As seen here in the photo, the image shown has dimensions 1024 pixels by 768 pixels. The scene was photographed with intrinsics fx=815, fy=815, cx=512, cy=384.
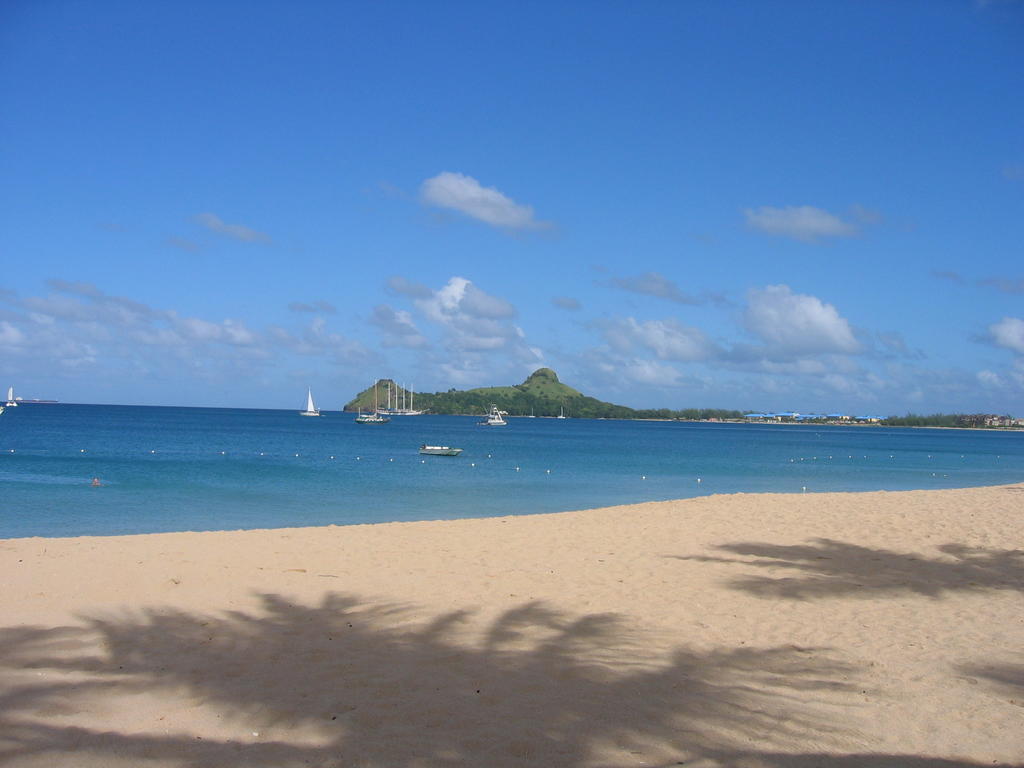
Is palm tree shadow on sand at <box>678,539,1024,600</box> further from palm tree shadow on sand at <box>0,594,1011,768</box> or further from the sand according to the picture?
palm tree shadow on sand at <box>0,594,1011,768</box>

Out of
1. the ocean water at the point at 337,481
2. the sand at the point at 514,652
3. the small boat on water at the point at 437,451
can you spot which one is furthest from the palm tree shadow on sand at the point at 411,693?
the small boat on water at the point at 437,451

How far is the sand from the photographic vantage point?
17.6 ft

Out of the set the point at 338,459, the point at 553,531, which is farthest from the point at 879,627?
the point at 338,459

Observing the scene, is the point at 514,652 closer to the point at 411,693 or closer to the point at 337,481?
the point at 411,693

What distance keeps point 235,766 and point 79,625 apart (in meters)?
4.39

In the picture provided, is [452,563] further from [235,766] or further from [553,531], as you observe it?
[235,766]

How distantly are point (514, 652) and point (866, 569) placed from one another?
22.3ft

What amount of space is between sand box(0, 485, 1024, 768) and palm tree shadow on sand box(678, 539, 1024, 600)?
0.23ft

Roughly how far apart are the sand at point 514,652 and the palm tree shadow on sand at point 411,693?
3cm

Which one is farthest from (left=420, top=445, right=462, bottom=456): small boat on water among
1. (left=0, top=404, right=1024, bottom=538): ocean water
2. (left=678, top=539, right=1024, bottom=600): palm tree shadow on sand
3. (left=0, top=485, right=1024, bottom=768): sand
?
(left=678, top=539, right=1024, bottom=600): palm tree shadow on sand

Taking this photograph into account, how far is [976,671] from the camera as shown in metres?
7.17

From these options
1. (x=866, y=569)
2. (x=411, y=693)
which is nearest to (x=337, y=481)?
(x=866, y=569)

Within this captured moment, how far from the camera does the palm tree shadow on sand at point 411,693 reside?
518 cm

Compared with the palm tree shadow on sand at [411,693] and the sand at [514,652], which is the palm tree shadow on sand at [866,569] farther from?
the palm tree shadow on sand at [411,693]
